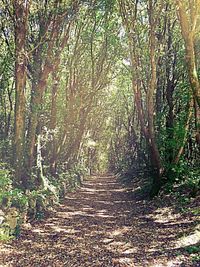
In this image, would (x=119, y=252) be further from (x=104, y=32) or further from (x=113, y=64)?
(x=113, y=64)

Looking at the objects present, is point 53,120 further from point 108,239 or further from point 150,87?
point 108,239

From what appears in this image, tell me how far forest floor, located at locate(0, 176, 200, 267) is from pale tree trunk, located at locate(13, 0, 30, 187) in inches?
105

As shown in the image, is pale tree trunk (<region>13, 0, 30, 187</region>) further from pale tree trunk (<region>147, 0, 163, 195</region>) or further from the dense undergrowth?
pale tree trunk (<region>147, 0, 163, 195</region>)

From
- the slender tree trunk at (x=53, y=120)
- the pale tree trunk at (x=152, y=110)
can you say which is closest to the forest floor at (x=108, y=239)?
the pale tree trunk at (x=152, y=110)

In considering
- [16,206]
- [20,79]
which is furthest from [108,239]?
[20,79]

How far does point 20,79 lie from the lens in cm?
1391

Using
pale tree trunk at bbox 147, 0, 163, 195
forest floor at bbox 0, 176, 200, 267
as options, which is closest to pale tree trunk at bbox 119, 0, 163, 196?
pale tree trunk at bbox 147, 0, 163, 195

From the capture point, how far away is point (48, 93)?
25.8 metres

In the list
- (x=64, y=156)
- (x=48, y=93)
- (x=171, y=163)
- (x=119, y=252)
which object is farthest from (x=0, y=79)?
(x=119, y=252)

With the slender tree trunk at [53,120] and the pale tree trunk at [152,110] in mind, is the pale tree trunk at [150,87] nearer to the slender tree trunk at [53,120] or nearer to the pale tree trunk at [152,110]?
the pale tree trunk at [152,110]

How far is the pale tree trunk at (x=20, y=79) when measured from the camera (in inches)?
540

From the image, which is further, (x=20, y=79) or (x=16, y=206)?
(x=20, y=79)

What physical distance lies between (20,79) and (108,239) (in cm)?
722

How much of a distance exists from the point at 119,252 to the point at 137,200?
9421 millimetres
